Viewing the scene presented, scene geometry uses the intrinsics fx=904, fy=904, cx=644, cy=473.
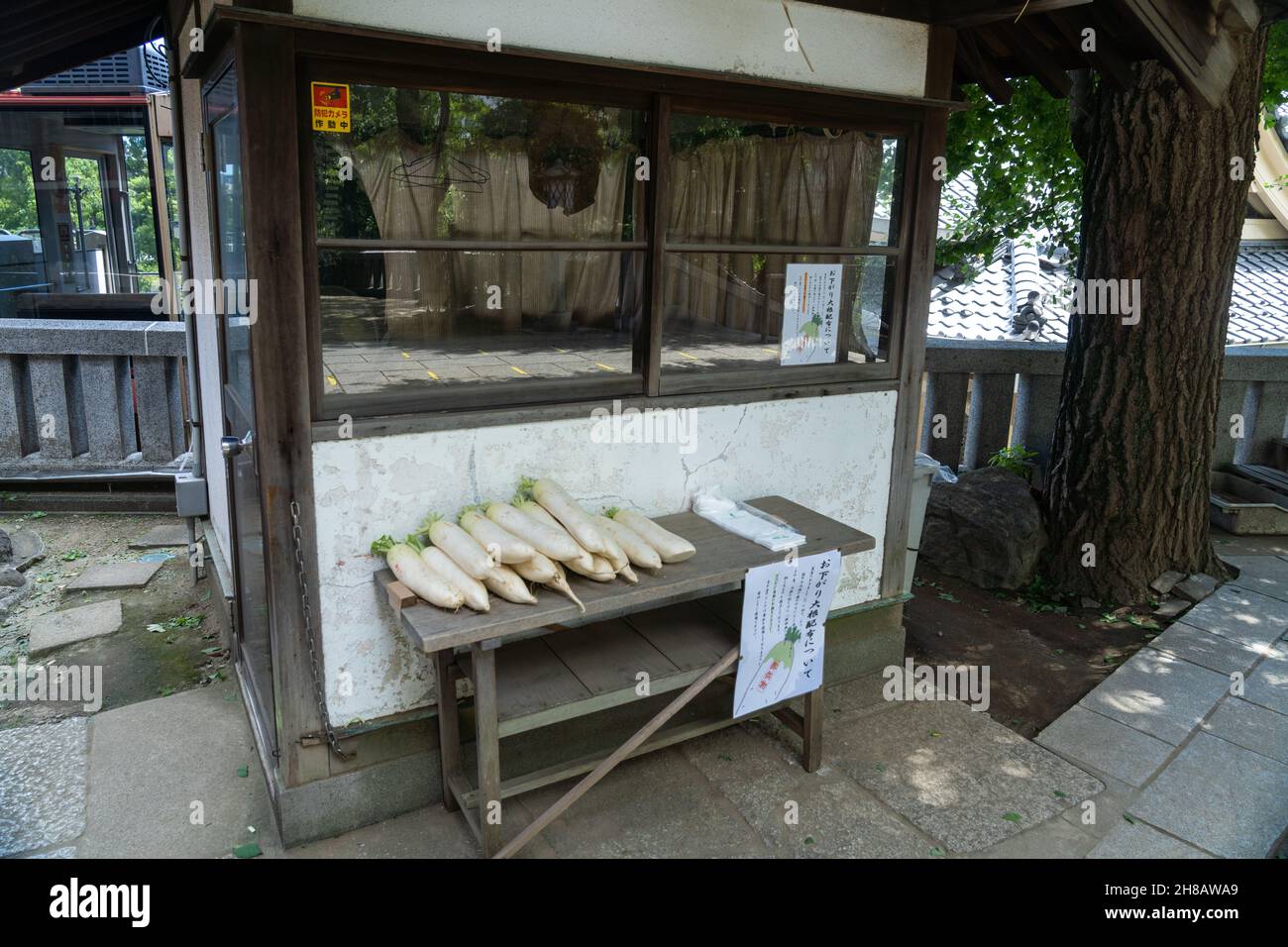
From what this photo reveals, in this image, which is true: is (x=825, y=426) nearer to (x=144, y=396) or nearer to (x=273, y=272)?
(x=273, y=272)

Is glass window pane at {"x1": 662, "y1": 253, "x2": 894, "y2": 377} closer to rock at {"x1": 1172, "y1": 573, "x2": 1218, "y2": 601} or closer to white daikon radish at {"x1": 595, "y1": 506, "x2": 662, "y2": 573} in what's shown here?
white daikon radish at {"x1": 595, "y1": 506, "x2": 662, "y2": 573}

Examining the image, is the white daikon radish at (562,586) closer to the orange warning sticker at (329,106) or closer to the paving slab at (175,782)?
the paving slab at (175,782)

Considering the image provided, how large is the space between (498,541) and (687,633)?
4.08 feet

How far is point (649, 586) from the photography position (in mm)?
3604

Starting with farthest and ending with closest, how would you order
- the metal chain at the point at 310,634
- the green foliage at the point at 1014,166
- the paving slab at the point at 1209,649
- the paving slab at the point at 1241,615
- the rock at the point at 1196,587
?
the green foliage at the point at 1014,166 → the rock at the point at 1196,587 → the paving slab at the point at 1241,615 → the paving slab at the point at 1209,649 → the metal chain at the point at 310,634

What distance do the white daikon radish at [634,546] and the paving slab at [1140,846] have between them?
2261 millimetres

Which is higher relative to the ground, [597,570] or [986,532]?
[597,570]

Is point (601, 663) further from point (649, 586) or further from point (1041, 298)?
point (1041, 298)

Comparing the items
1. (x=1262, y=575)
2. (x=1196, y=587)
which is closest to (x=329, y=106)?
(x=1196, y=587)

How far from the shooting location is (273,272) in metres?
3.25

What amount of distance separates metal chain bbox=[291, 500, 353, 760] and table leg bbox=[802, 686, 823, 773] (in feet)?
6.87

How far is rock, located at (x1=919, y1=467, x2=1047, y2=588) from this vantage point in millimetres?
6762

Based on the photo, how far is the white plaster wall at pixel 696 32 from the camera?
11.1ft

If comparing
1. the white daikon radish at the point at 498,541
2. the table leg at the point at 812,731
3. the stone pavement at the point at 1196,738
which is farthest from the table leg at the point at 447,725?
the stone pavement at the point at 1196,738
